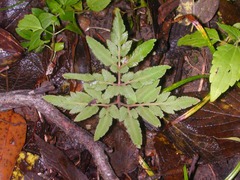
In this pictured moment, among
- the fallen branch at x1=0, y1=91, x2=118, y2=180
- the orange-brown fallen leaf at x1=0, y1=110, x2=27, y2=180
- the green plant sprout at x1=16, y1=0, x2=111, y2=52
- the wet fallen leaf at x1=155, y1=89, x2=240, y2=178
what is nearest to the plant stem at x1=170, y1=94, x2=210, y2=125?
the wet fallen leaf at x1=155, y1=89, x2=240, y2=178

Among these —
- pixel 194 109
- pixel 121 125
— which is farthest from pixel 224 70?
pixel 121 125

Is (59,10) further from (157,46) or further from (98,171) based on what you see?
(98,171)

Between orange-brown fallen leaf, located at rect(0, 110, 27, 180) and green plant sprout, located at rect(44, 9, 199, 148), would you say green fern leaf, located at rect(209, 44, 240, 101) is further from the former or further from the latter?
orange-brown fallen leaf, located at rect(0, 110, 27, 180)

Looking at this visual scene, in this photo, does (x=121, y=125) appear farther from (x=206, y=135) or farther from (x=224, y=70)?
(x=224, y=70)

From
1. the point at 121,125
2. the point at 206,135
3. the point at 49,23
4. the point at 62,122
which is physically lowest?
the point at 206,135

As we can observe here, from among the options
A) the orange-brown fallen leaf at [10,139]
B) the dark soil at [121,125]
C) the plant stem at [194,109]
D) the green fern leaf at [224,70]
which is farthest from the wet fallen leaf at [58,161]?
the green fern leaf at [224,70]

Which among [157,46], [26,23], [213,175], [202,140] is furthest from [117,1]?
[213,175]
